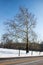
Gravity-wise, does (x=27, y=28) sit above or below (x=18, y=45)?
above

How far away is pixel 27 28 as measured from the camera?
4619cm

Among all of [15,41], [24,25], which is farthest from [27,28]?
[15,41]

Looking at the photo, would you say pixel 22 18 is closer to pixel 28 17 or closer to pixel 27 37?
pixel 28 17

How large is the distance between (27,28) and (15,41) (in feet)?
14.3

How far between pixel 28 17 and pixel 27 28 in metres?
2.76

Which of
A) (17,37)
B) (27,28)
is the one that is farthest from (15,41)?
(27,28)

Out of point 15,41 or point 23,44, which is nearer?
point 15,41

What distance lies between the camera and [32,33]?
152 ft

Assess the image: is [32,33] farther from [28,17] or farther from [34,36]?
[28,17]

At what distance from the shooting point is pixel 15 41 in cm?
4566

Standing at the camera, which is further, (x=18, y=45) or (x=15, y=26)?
(x=18, y=45)

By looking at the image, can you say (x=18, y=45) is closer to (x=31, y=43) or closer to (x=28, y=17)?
(x=31, y=43)

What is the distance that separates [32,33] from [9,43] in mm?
6177

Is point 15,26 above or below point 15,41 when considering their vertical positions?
above
